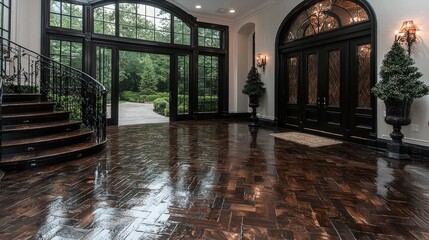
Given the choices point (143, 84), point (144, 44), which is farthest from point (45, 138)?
point (143, 84)

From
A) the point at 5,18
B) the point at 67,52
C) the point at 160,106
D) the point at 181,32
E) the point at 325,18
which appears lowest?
the point at 160,106

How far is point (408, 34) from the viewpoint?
15.4 ft

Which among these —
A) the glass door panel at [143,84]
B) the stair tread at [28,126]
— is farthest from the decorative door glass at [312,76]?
the glass door panel at [143,84]

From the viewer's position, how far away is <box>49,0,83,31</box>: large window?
24.7ft

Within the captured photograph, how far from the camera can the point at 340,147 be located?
5461 mm

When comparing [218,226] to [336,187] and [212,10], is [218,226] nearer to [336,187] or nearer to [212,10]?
[336,187]

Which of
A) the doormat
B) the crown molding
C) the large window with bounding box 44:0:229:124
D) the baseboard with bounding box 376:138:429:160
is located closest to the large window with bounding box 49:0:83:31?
the large window with bounding box 44:0:229:124

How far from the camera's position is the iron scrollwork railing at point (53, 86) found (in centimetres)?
530

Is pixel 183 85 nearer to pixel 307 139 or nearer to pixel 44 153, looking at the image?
pixel 307 139

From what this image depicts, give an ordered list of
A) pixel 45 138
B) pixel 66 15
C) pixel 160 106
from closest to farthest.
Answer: pixel 45 138 → pixel 66 15 → pixel 160 106

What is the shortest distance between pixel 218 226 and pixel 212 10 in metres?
8.68

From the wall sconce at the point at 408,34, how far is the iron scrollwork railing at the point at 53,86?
17.0ft

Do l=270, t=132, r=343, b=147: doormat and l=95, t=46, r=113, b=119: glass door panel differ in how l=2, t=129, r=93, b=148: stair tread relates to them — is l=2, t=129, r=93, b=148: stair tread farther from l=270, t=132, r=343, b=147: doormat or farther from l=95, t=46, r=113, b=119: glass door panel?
l=270, t=132, r=343, b=147: doormat

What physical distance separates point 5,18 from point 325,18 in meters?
7.35
